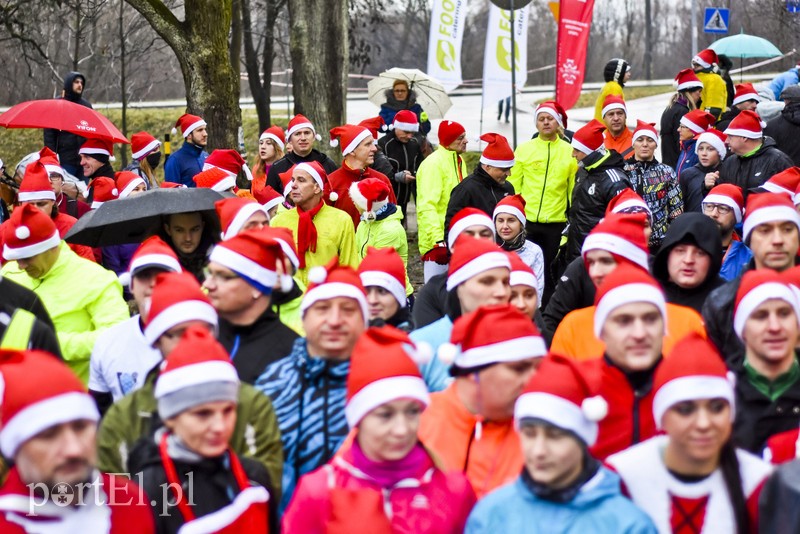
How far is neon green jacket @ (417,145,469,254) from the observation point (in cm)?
1112

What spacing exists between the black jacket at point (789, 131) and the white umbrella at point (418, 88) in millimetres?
5235

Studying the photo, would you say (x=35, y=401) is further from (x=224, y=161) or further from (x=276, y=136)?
(x=276, y=136)

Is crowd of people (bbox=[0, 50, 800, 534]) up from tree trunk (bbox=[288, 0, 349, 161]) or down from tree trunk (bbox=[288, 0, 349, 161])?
down

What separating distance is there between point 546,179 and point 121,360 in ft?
21.6

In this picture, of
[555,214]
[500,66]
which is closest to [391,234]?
[555,214]

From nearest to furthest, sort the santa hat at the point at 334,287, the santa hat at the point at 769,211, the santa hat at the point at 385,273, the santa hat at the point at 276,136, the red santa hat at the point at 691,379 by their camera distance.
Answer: the red santa hat at the point at 691,379, the santa hat at the point at 334,287, the santa hat at the point at 385,273, the santa hat at the point at 769,211, the santa hat at the point at 276,136

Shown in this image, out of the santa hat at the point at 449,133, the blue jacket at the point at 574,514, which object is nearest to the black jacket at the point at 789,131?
the santa hat at the point at 449,133

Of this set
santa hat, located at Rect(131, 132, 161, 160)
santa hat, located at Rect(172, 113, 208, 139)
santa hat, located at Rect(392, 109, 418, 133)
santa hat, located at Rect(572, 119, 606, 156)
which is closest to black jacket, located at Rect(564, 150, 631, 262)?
santa hat, located at Rect(572, 119, 606, 156)

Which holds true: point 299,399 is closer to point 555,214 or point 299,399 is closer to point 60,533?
point 60,533

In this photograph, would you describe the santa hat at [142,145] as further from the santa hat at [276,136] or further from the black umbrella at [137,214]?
the black umbrella at [137,214]

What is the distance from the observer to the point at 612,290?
5152 mm

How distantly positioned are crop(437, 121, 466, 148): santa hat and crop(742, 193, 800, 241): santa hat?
4764 mm

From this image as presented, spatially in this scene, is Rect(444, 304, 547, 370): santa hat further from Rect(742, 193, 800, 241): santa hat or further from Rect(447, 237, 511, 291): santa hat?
Rect(742, 193, 800, 241): santa hat

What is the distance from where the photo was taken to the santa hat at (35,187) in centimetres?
905
